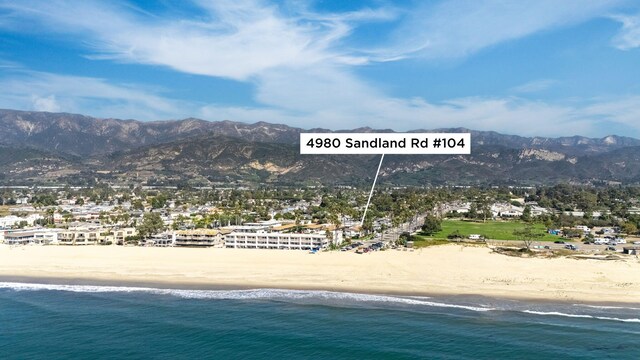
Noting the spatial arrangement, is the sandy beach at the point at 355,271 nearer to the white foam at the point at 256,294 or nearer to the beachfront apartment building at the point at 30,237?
the white foam at the point at 256,294

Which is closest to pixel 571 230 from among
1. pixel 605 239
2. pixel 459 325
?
pixel 605 239

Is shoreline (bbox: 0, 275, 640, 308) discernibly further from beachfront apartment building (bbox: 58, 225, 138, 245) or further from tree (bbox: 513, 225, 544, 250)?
tree (bbox: 513, 225, 544, 250)

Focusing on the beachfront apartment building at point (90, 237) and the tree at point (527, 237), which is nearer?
the tree at point (527, 237)

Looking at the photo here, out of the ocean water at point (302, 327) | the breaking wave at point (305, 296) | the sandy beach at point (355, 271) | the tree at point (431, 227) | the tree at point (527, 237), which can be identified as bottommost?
the ocean water at point (302, 327)

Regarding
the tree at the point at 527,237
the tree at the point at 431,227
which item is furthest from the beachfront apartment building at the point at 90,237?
the tree at the point at 527,237

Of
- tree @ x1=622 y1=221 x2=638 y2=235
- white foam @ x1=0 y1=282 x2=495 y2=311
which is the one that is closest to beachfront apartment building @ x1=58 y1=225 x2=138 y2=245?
white foam @ x1=0 y1=282 x2=495 y2=311

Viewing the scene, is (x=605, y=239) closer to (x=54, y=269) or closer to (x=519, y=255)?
(x=519, y=255)
